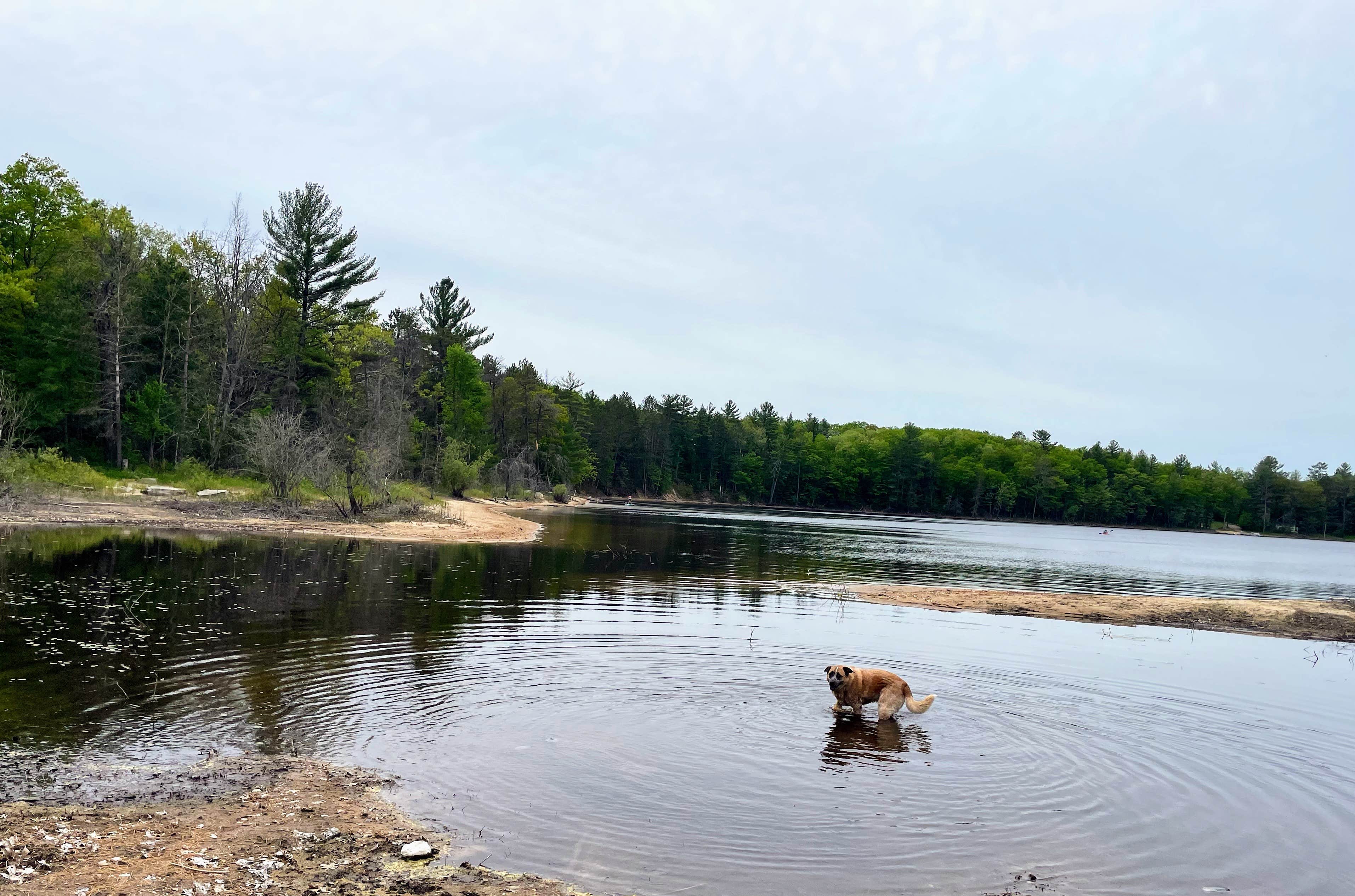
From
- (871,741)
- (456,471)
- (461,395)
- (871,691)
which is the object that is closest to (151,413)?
(456,471)

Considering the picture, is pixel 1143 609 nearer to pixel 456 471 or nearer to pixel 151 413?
pixel 151 413

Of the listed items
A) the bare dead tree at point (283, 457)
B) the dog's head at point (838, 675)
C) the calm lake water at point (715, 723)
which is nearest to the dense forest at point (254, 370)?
the bare dead tree at point (283, 457)

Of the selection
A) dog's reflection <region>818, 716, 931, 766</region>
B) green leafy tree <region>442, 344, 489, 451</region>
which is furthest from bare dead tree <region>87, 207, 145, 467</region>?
dog's reflection <region>818, 716, 931, 766</region>

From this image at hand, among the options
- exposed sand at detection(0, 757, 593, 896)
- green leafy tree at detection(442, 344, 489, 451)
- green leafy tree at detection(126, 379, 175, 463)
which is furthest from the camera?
green leafy tree at detection(442, 344, 489, 451)

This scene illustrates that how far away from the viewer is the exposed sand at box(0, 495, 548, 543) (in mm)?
33500

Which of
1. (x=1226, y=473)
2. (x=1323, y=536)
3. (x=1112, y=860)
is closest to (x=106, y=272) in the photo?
(x=1112, y=860)

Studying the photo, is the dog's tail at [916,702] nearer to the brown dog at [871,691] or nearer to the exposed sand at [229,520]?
the brown dog at [871,691]

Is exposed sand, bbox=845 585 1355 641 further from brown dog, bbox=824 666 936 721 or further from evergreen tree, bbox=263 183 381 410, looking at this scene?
evergreen tree, bbox=263 183 381 410

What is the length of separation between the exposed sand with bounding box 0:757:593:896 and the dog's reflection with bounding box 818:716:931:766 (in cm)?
495

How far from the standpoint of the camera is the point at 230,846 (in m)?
6.12

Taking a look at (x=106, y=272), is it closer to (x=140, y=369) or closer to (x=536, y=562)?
(x=140, y=369)

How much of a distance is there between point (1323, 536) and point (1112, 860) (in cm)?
18163

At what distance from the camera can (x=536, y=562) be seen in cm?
3170

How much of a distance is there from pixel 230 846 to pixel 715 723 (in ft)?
20.6
